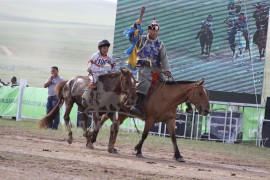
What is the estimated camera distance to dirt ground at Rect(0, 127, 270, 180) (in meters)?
11.4

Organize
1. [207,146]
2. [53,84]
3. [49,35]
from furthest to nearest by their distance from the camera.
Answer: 1. [49,35]
2. [53,84]
3. [207,146]

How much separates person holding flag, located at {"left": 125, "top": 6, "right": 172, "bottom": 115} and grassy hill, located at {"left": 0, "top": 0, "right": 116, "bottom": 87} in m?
21.5

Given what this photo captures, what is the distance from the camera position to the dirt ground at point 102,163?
11.4 meters

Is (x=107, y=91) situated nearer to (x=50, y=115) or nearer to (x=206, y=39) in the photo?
(x=50, y=115)

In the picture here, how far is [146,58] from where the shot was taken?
16422 mm

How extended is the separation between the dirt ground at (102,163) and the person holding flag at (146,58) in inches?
59.4

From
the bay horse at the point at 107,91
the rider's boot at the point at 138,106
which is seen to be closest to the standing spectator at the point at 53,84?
the bay horse at the point at 107,91

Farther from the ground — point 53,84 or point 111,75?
point 53,84

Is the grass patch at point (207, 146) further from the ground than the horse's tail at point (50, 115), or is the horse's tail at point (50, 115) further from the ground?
the horse's tail at point (50, 115)

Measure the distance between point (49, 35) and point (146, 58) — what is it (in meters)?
26.2

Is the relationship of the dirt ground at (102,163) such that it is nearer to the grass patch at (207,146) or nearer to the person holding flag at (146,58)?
the grass patch at (207,146)

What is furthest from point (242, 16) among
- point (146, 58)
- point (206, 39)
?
point (146, 58)

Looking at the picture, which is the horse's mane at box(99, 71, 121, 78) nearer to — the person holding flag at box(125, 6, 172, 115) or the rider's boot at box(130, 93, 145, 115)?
the person holding flag at box(125, 6, 172, 115)

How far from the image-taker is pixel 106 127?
26.8m
